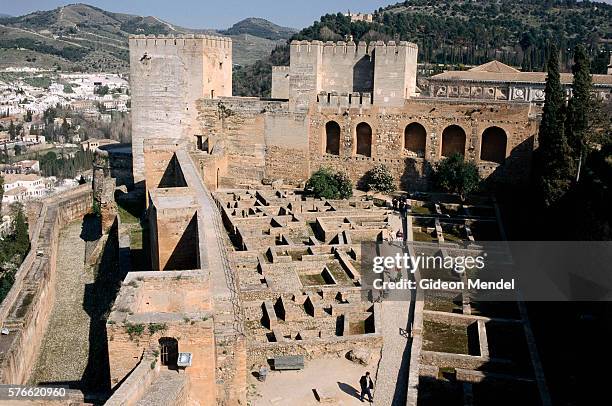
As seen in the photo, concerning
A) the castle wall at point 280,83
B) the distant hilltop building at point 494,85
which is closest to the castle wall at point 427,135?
the castle wall at point 280,83

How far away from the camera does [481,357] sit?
36.6 feet

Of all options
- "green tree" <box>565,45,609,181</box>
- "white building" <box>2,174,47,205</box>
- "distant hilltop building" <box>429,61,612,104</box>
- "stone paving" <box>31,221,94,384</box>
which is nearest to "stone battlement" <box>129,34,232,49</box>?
"stone paving" <box>31,221,94,384</box>

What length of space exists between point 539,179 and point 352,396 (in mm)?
9501

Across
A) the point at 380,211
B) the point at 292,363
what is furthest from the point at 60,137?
the point at 292,363

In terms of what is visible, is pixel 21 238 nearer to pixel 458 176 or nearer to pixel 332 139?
pixel 332 139

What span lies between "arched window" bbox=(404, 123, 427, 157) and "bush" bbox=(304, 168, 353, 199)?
92.3 inches

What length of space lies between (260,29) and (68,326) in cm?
Result: 17181

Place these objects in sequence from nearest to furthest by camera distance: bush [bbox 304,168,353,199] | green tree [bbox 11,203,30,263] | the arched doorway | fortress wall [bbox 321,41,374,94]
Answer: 1. the arched doorway
2. bush [bbox 304,168,353,199]
3. green tree [bbox 11,203,30,263]
4. fortress wall [bbox 321,41,374,94]

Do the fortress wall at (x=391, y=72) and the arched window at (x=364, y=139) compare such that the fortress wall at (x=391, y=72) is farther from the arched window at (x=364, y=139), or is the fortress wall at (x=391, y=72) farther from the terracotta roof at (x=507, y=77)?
the terracotta roof at (x=507, y=77)

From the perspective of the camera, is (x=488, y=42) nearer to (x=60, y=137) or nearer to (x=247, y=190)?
(x=247, y=190)

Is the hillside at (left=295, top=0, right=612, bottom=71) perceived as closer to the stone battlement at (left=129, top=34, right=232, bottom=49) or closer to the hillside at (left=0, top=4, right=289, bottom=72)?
the stone battlement at (left=129, top=34, right=232, bottom=49)

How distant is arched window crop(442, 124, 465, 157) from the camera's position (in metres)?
20.2

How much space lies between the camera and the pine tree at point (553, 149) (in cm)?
1594

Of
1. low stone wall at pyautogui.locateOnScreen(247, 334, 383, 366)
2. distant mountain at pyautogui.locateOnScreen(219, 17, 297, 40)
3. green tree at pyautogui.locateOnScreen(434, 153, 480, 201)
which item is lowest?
low stone wall at pyautogui.locateOnScreen(247, 334, 383, 366)
